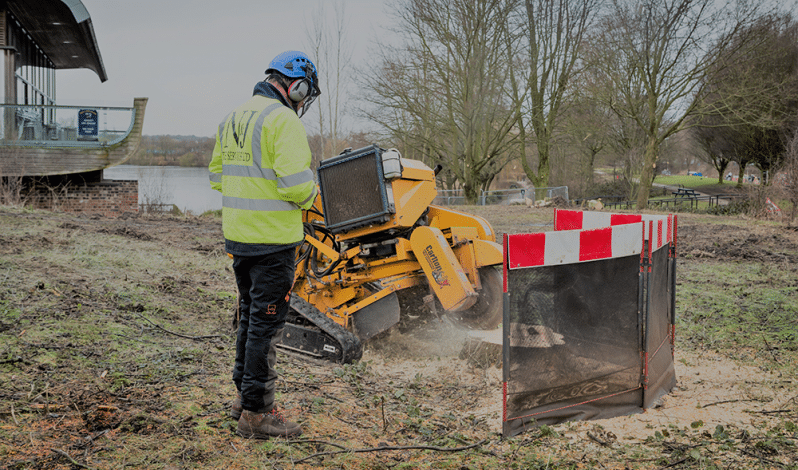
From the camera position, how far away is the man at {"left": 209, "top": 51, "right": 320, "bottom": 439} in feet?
11.0

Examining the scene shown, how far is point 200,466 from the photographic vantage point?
293cm

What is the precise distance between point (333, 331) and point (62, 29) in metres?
22.6

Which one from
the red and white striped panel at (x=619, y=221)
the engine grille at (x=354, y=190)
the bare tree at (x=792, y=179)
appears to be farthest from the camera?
the bare tree at (x=792, y=179)

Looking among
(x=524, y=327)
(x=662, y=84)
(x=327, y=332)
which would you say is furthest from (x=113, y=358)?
(x=662, y=84)

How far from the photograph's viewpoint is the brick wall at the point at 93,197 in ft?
61.7

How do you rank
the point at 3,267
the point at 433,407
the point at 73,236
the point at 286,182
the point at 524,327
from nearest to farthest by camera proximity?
the point at 286,182
the point at 524,327
the point at 433,407
the point at 3,267
the point at 73,236

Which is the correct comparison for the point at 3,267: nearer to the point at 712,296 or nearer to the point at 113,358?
the point at 113,358

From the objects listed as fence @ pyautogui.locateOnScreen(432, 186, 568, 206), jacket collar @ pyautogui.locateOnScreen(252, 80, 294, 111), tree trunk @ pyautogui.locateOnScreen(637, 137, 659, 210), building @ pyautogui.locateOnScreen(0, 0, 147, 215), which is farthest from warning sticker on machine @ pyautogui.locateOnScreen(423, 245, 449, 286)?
fence @ pyautogui.locateOnScreen(432, 186, 568, 206)

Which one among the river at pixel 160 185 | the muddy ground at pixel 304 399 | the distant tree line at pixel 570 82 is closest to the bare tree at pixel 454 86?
the distant tree line at pixel 570 82

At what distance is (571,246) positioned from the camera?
3.66 meters

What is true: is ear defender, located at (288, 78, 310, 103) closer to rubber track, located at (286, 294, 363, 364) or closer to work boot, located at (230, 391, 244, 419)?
work boot, located at (230, 391, 244, 419)

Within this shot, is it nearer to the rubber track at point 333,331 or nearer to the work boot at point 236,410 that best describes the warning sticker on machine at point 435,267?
the rubber track at point 333,331

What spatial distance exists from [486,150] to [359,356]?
23.3 meters

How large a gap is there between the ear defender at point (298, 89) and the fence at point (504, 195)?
25.5 meters
